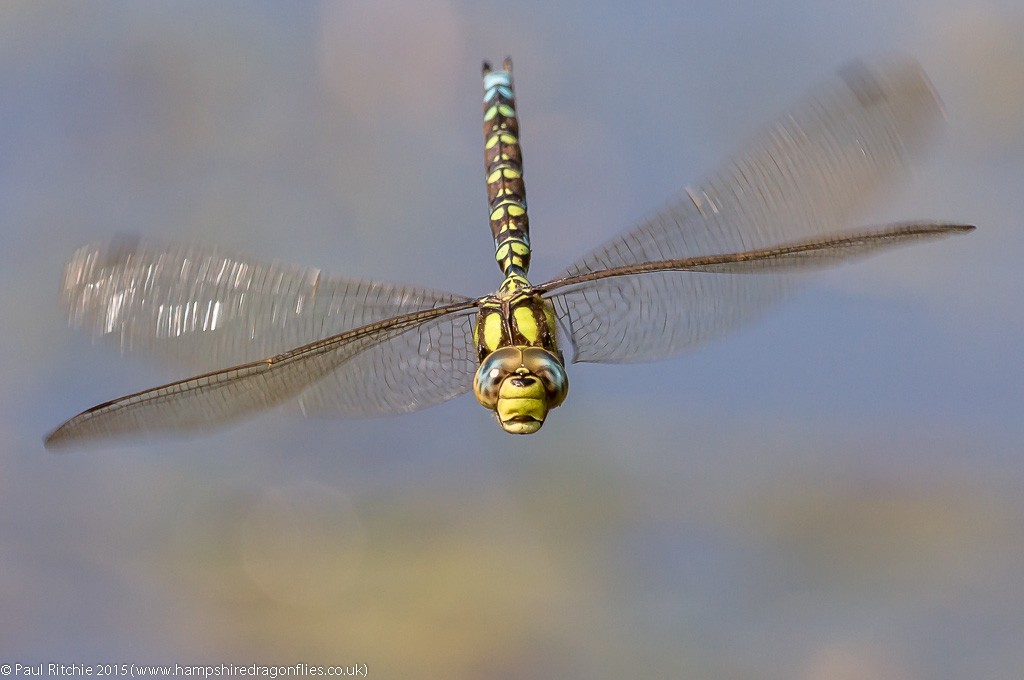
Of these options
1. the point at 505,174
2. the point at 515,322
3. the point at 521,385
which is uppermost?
the point at 505,174

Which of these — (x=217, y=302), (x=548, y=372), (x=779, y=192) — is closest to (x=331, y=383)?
(x=217, y=302)

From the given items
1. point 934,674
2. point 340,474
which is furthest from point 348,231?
point 934,674

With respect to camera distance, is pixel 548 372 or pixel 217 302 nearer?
pixel 548 372

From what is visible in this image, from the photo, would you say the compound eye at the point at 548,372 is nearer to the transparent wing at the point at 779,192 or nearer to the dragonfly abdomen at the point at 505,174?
the transparent wing at the point at 779,192

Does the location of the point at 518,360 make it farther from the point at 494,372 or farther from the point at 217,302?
the point at 217,302

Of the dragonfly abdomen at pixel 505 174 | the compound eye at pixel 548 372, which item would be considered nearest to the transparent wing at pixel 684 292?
the compound eye at pixel 548 372

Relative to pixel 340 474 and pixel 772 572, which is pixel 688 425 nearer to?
pixel 772 572
